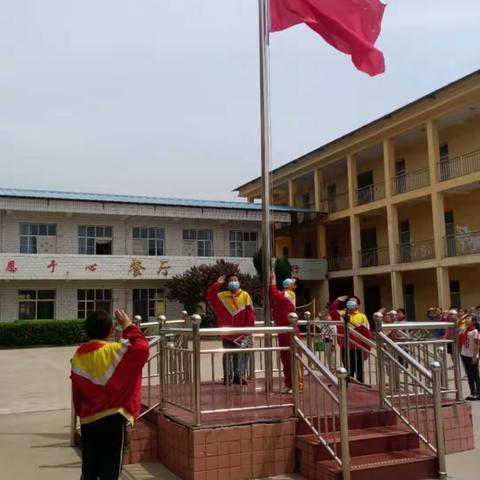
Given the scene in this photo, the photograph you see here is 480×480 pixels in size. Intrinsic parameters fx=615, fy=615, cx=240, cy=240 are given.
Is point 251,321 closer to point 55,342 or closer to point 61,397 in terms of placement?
point 61,397

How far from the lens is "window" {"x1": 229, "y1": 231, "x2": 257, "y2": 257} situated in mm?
33250

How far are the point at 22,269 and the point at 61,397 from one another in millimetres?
17130

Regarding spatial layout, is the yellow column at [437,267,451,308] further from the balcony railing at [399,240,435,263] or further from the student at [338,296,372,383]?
the student at [338,296,372,383]

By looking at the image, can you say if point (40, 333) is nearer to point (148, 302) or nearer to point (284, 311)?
point (148, 302)

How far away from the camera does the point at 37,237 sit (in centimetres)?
2919

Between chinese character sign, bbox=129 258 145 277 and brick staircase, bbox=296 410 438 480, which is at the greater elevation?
chinese character sign, bbox=129 258 145 277

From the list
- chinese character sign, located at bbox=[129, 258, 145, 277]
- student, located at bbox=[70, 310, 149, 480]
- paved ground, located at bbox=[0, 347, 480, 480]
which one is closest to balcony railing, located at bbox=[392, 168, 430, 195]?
chinese character sign, located at bbox=[129, 258, 145, 277]

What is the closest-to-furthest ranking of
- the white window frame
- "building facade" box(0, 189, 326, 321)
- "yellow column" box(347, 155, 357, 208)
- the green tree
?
the green tree → "building facade" box(0, 189, 326, 321) → "yellow column" box(347, 155, 357, 208) → the white window frame

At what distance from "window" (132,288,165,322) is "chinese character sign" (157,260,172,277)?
1510 mm

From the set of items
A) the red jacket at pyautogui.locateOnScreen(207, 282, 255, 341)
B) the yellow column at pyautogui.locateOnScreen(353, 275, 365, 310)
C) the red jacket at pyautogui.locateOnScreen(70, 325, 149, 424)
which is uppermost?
the yellow column at pyautogui.locateOnScreen(353, 275, 365, 310)

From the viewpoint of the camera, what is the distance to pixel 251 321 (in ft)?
27.2

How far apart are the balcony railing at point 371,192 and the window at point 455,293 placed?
5.37m

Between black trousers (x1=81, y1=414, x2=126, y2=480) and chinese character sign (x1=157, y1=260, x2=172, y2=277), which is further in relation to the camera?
chinese character sign (x1=157, y1=260, x2=172, y2=277)

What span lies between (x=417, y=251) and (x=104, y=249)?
14993mm
